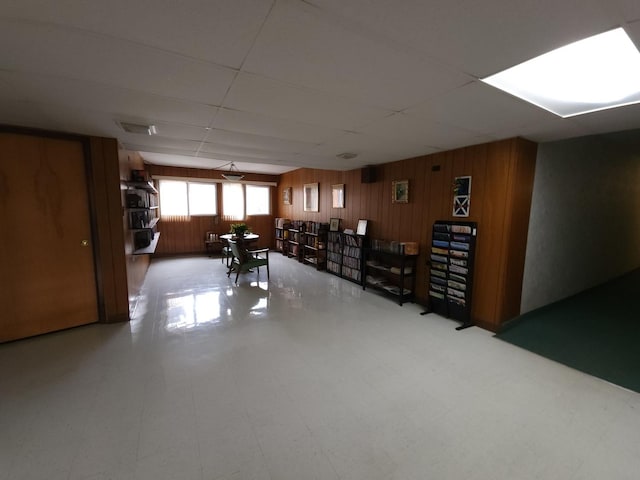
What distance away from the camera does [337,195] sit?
597cm

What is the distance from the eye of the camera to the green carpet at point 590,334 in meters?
2.55

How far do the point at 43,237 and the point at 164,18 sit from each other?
122 inches

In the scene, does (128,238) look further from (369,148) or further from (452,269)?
(452,269)

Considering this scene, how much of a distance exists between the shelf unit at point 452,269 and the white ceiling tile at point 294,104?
1941 millimetres

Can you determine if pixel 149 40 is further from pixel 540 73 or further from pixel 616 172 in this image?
pixel 616 172

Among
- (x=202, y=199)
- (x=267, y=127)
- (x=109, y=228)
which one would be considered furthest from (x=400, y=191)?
(x=202, y=199)

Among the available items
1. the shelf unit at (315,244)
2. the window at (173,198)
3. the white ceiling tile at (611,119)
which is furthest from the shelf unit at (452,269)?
the window at (173,198)

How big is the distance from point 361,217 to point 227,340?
3410mm

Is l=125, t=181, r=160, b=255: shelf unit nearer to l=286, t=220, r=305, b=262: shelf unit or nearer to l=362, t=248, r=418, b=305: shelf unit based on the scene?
l=286, t=220, r=305, b=262: shelf unit

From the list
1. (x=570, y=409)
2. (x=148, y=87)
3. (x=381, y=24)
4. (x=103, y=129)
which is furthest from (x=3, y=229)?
(x=570, y=409)

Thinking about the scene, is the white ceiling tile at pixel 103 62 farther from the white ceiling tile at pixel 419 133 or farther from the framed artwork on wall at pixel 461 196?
the framed artwork on wall at pixel 461 196

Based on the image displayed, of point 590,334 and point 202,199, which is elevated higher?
point 202,199

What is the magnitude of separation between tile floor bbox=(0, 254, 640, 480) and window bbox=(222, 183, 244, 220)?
5.28m

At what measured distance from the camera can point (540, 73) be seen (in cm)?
179
